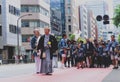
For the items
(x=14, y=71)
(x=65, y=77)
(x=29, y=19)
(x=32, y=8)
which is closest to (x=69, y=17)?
(x=29, y=19)

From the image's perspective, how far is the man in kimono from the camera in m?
18.2

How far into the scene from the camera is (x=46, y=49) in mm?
18391

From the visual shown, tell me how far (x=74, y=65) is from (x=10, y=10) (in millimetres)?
49981

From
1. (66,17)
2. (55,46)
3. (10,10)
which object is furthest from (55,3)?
(55,46)

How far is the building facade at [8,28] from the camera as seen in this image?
75688mm

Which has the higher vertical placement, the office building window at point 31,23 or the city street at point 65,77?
the office building window at point 31,23

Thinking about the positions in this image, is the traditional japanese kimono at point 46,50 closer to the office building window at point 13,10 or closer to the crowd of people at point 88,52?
the crowd of people at point 88,52

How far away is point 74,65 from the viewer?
29.8 metres

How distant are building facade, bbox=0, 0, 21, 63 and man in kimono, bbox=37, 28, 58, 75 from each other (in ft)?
171

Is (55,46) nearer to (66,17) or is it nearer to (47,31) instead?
(47,31)

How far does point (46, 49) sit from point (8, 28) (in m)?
59.1

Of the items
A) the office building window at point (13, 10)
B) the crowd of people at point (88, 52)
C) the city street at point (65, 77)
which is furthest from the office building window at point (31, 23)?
the city street at point (65, 77)

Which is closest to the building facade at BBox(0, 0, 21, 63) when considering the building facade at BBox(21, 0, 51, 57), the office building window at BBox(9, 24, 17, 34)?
the office building window at BBox(9, 24, 17, 34)

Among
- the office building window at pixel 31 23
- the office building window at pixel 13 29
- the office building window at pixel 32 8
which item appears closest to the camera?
the office building window at pixel 13 29
